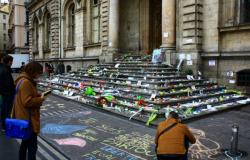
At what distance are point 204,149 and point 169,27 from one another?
10804 millimetres

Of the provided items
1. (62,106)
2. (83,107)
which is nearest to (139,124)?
(83,107)

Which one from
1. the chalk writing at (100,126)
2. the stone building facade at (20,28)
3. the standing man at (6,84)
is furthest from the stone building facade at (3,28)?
the standing man at (6,84)

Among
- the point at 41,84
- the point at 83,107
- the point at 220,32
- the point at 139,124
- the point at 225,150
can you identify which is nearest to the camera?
the point at 225,150

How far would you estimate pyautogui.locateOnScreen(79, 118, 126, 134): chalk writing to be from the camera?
8141 mm

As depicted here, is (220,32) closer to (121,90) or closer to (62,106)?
(121,90)

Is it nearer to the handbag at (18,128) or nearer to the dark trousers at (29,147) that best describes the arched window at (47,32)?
A: the dark trousers at (29,147)

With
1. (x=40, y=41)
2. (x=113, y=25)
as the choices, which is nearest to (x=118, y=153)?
(x=113, y=25)

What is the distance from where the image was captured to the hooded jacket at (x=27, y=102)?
4.67 m

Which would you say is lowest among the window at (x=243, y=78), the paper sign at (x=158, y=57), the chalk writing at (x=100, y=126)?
the chalk writing at (x=100, y=126)

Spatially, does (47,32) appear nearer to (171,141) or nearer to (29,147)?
(29,147)

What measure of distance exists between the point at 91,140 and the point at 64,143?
67cm

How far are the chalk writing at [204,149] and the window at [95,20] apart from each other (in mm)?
18134

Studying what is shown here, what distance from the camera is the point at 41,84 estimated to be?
67.0ft

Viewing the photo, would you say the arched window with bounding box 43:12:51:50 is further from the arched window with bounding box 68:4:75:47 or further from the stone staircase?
the stone staircase
